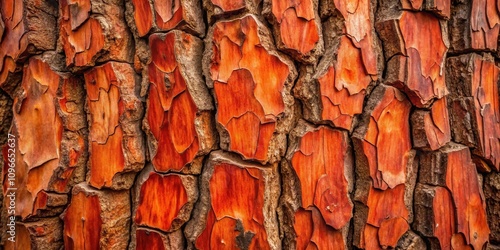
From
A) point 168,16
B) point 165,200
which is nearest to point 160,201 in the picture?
point 165,200

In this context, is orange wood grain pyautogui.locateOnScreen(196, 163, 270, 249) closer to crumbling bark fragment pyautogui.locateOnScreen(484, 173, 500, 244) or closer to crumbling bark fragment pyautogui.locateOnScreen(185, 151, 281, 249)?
crumbling bark fragment pyautogui.locateOnScreen(185, 151, 281, 249)

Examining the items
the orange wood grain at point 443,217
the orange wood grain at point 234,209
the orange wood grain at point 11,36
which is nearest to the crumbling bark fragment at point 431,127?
the orange wood grain at point 443,217

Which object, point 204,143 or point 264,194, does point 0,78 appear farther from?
point 264,194

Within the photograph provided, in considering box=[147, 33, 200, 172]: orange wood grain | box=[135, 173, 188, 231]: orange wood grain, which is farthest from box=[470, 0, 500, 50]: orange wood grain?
box=[135, 173, 188, 231]: orange wood grain

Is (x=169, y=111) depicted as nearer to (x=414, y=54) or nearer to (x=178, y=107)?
(x=178, y=107)

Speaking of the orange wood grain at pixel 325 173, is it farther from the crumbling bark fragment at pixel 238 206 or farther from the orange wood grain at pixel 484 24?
the orange wood grain at pixel 484 24
